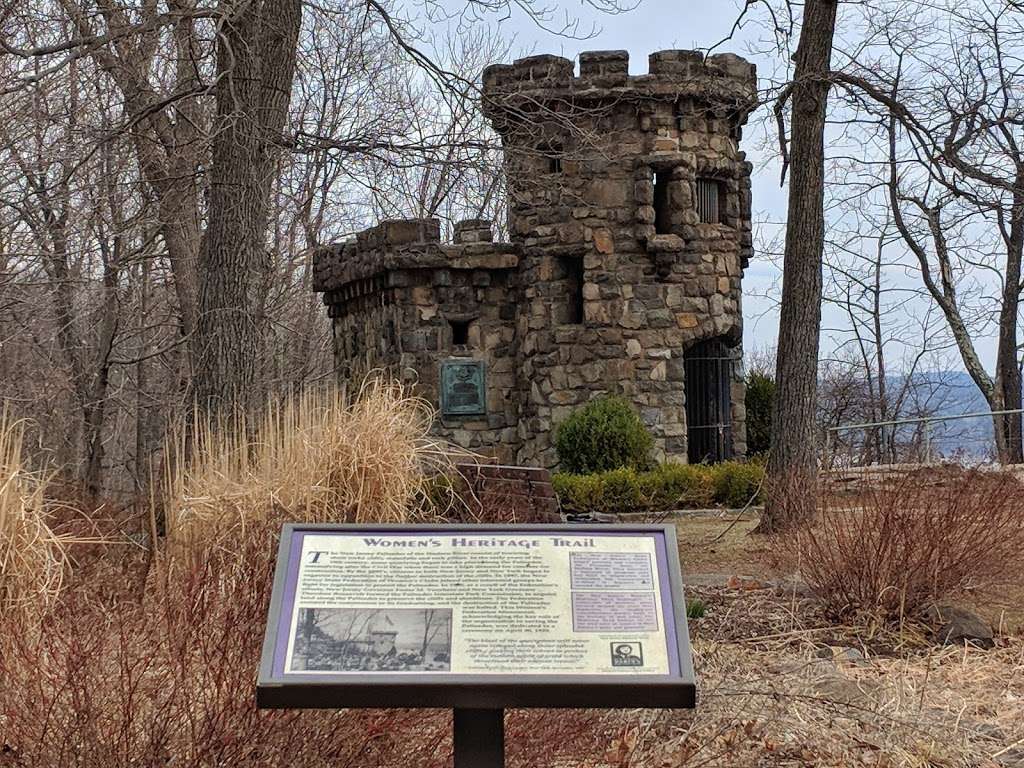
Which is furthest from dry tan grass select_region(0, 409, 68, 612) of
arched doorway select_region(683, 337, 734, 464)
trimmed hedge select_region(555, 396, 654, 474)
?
arched doorway select_region(683, 337, 734, 464)

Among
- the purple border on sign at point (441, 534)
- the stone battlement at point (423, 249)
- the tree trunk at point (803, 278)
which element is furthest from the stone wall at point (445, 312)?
the purple border on sign at point (441, 534)

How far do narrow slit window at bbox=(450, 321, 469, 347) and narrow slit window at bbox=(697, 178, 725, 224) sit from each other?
10.6 ft

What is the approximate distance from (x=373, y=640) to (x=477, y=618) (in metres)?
0.28

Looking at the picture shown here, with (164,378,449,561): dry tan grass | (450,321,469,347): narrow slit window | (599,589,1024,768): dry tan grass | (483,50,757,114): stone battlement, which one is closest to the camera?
(599,589,1024,768): dry tan grass

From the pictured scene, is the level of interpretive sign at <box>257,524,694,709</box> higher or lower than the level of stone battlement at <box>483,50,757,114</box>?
lower

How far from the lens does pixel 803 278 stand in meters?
10.8

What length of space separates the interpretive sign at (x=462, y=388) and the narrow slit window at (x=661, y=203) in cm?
279

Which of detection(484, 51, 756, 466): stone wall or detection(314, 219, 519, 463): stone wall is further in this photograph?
detection(314, 219, 519, 463): stone wall

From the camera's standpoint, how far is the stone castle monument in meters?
15.1

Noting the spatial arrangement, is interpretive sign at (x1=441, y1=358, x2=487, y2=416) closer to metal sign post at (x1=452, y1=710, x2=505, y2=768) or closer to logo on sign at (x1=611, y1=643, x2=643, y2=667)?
metal sign post at (x1=452, y1=710, x2=505, y2=768)

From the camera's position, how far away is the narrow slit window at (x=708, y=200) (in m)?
15.7

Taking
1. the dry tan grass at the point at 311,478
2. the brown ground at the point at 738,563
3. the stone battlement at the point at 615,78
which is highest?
the stone battlement at the point at 615,78

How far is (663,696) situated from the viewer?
3172mm

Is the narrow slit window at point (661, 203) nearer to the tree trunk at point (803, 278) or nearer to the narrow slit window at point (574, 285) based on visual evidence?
the narrow slit window at point (574, 285)
